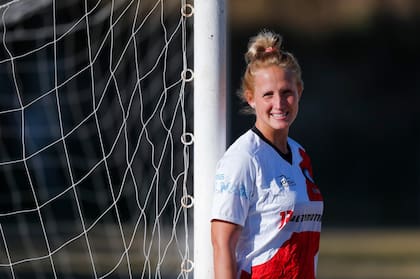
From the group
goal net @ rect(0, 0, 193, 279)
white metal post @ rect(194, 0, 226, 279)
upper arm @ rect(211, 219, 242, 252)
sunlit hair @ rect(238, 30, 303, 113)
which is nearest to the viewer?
upper arm @ rect(211, 219, 242, 252)

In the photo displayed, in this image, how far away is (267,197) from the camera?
2600mm

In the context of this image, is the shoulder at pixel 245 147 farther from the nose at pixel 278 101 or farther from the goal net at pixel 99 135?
the goal net at pixel 99 135

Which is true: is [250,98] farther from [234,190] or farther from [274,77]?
[234,190]

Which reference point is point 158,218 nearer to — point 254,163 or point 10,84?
point 254,163

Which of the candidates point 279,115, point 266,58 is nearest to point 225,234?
point 279,115

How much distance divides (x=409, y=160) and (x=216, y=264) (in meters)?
10.3

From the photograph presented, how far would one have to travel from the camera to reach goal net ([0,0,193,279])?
11.3 feet

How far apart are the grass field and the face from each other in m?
5.20

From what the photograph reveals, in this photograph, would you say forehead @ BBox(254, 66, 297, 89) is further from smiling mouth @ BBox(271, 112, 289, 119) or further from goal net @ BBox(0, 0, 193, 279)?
goal net @ BBox(0, 0, 193, 279)

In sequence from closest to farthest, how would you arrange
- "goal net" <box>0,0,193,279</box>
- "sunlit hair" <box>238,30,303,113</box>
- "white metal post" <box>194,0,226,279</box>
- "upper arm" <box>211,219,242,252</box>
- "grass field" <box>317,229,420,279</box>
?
"upper arm" <box>211,219,242,252</box> < "sunlit hair" <box>238,30,303,113</box> < "white metal post" <box>194,0,226,279</box> < "goal net" <box>0,0,193,279</box> < "grass field" <box>317,229,420,279</box>

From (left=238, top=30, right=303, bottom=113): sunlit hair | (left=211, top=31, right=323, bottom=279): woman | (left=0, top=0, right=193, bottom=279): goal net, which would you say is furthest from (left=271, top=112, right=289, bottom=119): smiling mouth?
(left=0, top=0, right=193, bottom=279): goal net

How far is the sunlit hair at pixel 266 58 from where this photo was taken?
8.74ft

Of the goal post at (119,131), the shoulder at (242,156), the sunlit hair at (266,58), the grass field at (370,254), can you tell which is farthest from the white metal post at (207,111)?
the grass field at (370,254)

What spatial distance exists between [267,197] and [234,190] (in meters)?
0.09
